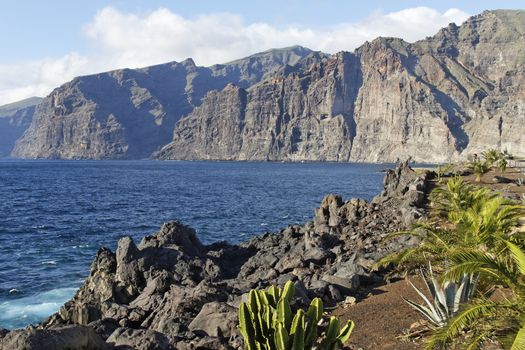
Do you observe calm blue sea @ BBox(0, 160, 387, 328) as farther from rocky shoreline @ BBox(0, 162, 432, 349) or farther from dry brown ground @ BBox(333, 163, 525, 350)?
dry brown ground @ BBox(333, 163, 525, 350)

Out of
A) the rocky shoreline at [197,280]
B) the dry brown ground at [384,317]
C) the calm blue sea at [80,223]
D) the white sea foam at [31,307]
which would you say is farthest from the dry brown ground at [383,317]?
the calm blue sea at [80,223]

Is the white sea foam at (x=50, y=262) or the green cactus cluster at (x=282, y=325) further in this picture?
the white sea foam at (x=50, y=262)

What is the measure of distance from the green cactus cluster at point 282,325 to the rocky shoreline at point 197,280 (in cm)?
259

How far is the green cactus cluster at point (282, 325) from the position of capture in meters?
7.62

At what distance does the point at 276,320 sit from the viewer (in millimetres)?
7793

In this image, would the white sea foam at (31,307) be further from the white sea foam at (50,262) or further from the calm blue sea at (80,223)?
the white sea foam at (50,262)

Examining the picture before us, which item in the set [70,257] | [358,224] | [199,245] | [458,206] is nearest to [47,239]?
[70,257]

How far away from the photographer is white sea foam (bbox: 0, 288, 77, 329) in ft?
66.9

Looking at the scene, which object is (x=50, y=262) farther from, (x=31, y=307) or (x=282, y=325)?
(x=282, y=325)

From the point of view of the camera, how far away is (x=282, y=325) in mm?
7523

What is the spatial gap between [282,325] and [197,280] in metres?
13.9

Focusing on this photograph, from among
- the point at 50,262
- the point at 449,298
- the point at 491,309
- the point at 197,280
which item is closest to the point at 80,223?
the point at 50,262

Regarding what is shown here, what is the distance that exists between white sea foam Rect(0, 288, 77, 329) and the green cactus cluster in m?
15.3

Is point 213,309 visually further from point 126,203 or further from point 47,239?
point 126,203
